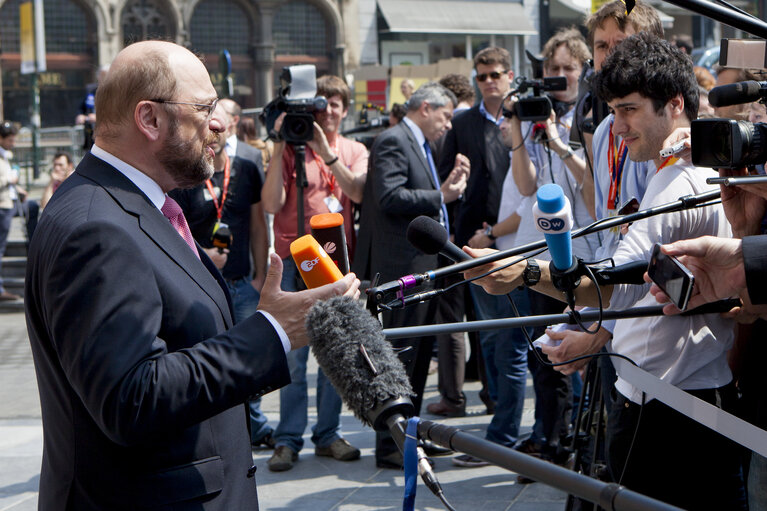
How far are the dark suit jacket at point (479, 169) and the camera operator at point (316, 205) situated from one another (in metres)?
0.66

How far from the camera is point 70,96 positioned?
97.0 ft

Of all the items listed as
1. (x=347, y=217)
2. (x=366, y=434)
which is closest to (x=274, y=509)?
(x=366, y=434)

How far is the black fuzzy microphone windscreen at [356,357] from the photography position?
5.72ft

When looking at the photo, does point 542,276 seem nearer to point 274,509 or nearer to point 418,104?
point 274,509

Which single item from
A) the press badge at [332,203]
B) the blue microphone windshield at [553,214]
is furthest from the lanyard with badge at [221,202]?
the blue microphone windshield at [553,214]

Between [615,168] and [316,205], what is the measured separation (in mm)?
2558

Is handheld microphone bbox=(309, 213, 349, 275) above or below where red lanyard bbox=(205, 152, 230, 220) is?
below

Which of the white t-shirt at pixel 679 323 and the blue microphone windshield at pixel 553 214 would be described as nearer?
the blue microphone windshield at pixel 553 214

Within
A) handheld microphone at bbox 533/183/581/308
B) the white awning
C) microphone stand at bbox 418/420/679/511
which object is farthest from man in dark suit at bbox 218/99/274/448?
the white awning

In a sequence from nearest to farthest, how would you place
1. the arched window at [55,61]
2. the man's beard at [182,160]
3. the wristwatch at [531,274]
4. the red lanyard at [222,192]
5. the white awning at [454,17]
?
1. the man's beard at [182,160]
2. the wristwatch at [531,274]
3. the red lanyard at [222,192]
4. the arched window at [55,61]
5. the white awning at [454,17]

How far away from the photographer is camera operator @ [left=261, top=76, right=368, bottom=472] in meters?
5.36

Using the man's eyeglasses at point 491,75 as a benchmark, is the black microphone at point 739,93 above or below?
below

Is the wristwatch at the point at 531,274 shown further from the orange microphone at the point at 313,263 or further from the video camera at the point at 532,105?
the video camera at the point at 532,105

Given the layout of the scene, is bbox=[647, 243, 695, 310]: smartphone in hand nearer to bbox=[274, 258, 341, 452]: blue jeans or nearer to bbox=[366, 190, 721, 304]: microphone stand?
bbox=[366, 190, 721, 304]: microphone stand
